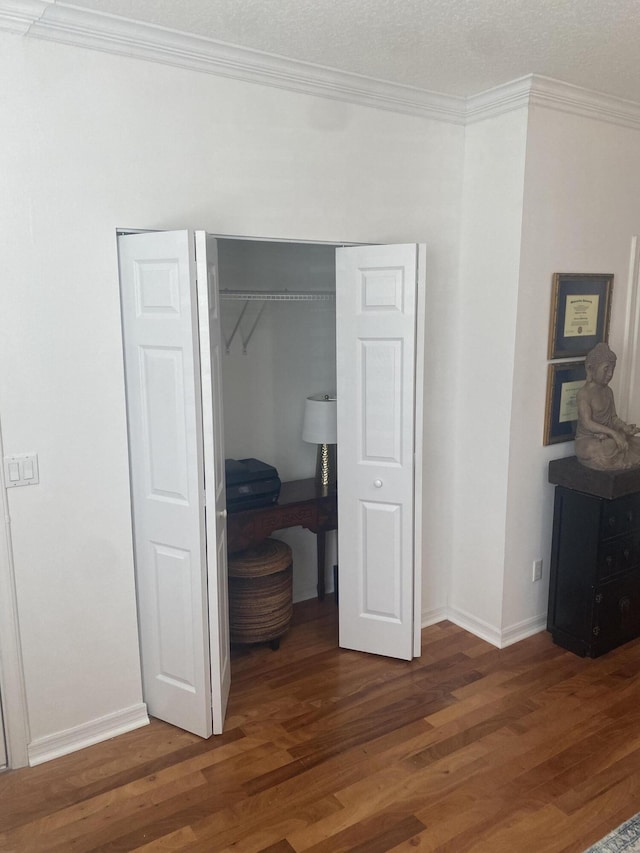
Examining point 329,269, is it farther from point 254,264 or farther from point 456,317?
point 456,317

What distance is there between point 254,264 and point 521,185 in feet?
4.65

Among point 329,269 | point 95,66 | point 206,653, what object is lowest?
point 206,653

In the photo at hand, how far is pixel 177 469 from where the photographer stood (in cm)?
258

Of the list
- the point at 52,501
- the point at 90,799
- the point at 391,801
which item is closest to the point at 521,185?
the point at 52,501

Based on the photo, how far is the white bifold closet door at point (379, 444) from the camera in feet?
9.80

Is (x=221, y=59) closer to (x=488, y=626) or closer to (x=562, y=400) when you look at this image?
(x=562, y=400)

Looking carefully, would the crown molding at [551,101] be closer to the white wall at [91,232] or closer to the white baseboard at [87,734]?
the white wall at [91,232]

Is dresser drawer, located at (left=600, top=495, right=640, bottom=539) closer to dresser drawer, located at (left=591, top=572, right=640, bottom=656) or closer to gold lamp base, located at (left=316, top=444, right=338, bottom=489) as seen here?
dresser drawer, located at (left=591, top=572, right=640, bottom=656)

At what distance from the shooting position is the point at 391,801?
2.40 metres

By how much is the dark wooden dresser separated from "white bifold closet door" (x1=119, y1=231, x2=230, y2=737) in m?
1.71

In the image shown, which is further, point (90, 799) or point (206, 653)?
point (206, 653)

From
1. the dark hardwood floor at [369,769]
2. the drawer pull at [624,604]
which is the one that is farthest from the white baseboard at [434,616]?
the drawer pull at [624,604]

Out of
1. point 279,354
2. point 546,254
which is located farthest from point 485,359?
point 279,354

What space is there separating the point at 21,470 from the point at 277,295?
1.49 metres
